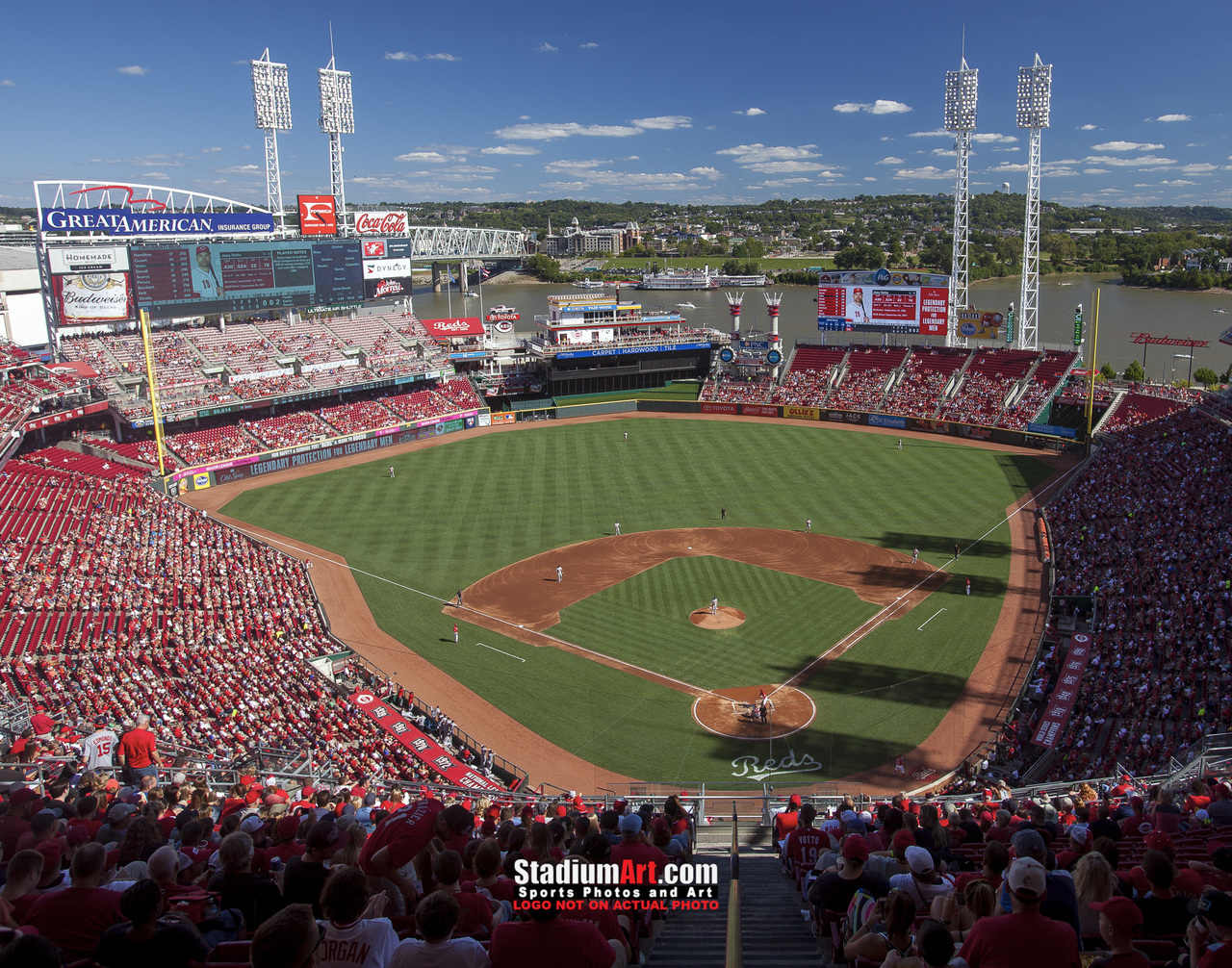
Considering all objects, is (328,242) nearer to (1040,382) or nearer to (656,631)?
(656,631)

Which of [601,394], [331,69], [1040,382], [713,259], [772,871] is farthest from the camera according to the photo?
[713,259]

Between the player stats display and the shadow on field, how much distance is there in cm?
4944

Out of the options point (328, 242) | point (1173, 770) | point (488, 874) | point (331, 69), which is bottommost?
point (1173, 770)

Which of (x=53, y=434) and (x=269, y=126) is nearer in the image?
(x=53, y=434)

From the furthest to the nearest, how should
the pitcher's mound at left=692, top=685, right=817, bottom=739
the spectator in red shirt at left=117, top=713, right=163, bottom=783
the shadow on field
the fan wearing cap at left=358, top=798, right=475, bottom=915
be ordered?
the shadow on field
the pitcher's mound at left=692, top=685, right=817, bottom=739
the spectator in red shirt at left=117, top=713, right=163, bottom=783
the fan wearing cap at left=358, top=798, right=475, bottom=915

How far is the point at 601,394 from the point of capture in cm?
7294

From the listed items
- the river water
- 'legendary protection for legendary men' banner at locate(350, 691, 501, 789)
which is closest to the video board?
the river water

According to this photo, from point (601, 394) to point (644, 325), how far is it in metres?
7.28

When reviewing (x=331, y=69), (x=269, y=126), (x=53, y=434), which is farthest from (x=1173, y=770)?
(x=331, y=69)

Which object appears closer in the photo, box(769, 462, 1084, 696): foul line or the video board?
box(769, 462, 1084, 696): foul line

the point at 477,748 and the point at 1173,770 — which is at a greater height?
the point at 1173,770

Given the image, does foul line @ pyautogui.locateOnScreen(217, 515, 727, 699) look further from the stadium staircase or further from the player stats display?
the player stats display

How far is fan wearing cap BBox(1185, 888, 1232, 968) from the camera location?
14.8 ft

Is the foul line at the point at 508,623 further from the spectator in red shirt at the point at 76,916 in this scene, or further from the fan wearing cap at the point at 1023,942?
the spectator in red shirt at the point at 76,916
